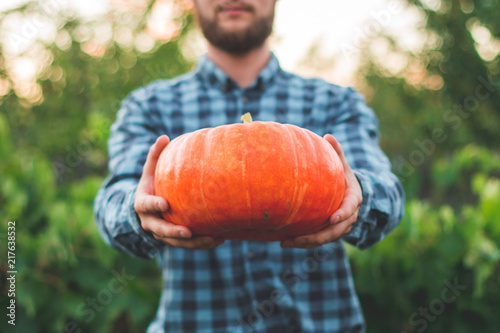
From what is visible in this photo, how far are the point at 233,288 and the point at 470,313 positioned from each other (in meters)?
1.84

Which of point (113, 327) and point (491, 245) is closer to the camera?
point (491, 245)

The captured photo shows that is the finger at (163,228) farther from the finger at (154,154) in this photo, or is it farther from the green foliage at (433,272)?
the green foliage at (433,272)

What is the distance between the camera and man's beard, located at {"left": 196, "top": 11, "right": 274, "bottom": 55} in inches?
75.8

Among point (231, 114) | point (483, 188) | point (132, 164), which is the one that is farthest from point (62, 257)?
point (483, 188)

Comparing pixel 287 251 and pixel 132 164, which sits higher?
pixel 132 164

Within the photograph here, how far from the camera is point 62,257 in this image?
2.83 meters

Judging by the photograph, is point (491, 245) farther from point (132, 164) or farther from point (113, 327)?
point (113, 327)

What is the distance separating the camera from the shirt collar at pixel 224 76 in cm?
204

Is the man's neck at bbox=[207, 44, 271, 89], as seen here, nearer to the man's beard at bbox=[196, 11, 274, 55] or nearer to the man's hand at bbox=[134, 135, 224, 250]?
the man's beard at bbox=[196, 11, 274, 55]

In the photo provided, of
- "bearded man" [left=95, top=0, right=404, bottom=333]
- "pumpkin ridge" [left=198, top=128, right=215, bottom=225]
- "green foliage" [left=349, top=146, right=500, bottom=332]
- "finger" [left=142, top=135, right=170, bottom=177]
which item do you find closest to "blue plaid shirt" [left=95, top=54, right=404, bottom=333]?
"bearded man" [left=95, top=0, right=404, bottom=333]

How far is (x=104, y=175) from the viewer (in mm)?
5395

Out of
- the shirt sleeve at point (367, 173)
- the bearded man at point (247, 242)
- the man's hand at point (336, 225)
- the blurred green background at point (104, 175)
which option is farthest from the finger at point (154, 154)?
the blurred green background at point (104, 175)

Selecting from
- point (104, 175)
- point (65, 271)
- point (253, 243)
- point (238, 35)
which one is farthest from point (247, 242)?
point (104, 175)

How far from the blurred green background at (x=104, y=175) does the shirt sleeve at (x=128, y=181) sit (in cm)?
131
